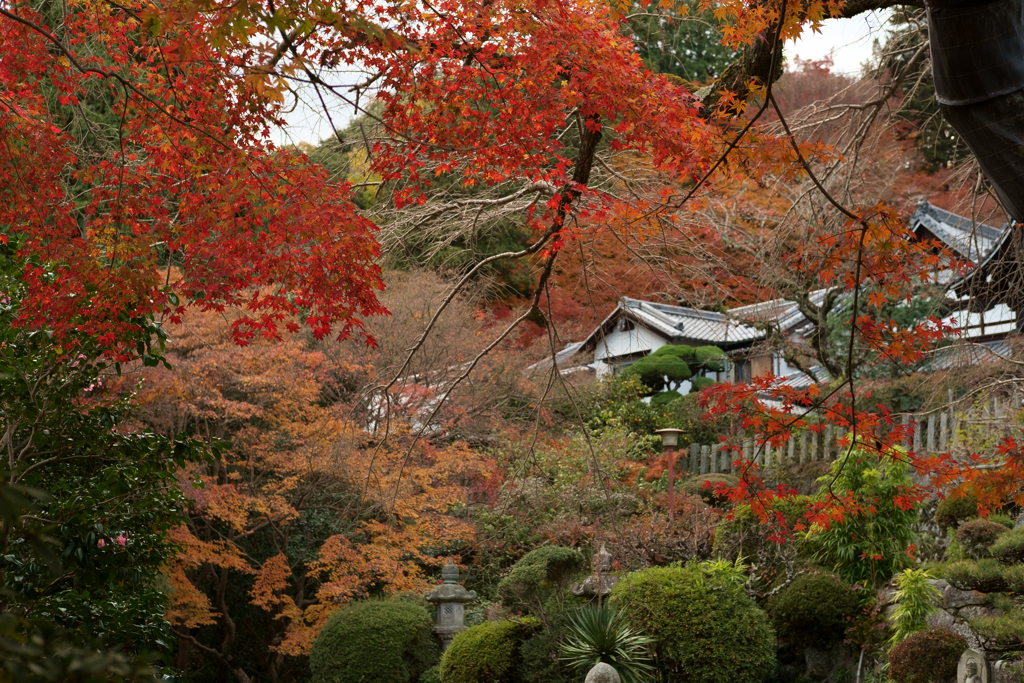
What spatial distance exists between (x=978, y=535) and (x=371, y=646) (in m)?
6.06

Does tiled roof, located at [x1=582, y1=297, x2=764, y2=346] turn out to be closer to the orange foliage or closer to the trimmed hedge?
the orange foliage

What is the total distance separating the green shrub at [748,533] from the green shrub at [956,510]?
1.46 metres

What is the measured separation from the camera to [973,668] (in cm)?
580

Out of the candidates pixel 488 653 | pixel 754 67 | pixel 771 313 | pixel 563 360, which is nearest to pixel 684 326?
pixel 563 360

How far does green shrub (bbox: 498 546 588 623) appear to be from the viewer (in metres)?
8.20

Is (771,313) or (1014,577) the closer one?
(1014,577)

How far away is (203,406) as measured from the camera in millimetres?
9969

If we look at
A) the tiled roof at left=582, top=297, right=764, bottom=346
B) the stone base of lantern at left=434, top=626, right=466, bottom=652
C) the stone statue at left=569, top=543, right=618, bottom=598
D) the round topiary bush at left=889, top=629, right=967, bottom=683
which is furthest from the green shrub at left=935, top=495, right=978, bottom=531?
the tiled roof at left=582, top=297, right=764, bottom=346

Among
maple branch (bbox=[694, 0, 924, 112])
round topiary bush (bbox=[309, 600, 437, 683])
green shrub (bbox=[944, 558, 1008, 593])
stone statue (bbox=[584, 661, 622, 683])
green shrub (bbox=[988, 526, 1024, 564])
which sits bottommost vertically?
round topiary bush (bbox=[309, 600, 437, 683])

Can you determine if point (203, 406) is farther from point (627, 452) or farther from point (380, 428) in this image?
point (627, 452)

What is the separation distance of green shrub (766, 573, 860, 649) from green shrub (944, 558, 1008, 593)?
58.3 inches

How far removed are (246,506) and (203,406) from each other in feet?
4.69

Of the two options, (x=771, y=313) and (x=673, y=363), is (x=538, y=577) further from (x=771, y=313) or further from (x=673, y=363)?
(x=673, y=363)

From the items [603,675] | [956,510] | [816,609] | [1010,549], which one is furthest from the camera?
[816,609]
